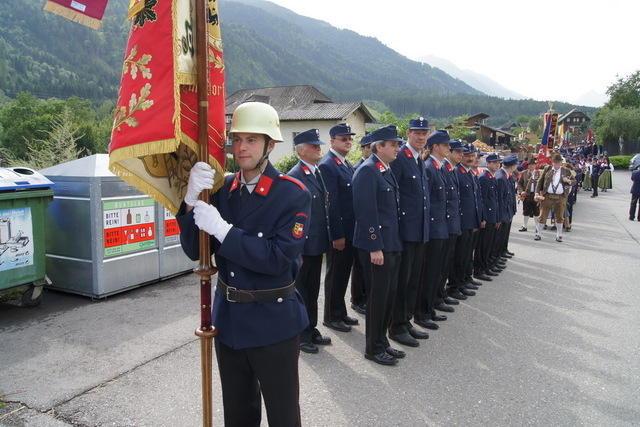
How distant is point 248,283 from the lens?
229cm

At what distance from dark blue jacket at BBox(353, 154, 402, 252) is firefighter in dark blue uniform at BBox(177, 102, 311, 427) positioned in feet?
6.07

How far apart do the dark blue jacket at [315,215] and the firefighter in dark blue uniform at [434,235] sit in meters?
1.26

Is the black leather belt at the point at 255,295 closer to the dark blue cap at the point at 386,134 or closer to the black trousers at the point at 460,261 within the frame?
the dark blue cap at the point at 386,134

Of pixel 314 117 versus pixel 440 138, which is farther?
pixel 314 117

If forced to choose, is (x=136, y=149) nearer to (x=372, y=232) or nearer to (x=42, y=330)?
(x=372, y=232)

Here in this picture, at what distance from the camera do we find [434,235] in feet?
17.1

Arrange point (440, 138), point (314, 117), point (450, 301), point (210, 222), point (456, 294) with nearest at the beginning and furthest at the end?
point (210, 222)
point (440, 138)
point (450, 301)
point (456, 294)
point (314, 117)

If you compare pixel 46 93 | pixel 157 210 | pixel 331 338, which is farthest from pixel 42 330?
pixel 46 93

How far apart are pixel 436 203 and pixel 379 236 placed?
1.47 m

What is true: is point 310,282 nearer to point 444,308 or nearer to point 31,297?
point 444,308

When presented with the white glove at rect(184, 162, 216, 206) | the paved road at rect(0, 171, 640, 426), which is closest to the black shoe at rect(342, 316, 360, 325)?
the paved road at rect(0, 171, 640, 426)

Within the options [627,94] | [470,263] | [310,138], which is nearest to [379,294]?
[310,138]

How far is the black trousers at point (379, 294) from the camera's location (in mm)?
4203

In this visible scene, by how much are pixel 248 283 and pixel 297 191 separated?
516 millimetres
